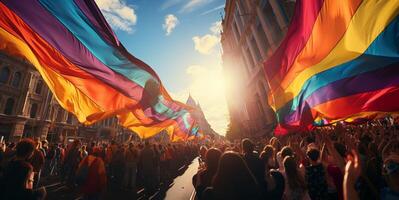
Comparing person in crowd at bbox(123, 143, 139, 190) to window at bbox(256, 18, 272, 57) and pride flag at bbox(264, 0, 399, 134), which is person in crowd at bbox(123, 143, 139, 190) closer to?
pride flag at bbox(264, 0, 399, 134)

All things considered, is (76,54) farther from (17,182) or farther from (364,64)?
(364,64)

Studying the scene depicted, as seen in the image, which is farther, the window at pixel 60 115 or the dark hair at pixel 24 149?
the window at pixel 60 115

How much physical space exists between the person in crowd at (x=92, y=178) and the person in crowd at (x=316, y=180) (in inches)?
193

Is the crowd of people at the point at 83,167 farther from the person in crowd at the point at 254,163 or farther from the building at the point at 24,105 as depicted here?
the building at the point at 24,105

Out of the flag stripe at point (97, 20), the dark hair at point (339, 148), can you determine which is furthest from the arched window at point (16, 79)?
the dark hair at point (339, 148)

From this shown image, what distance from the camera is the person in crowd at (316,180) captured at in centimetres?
335

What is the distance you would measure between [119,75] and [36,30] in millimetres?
2225

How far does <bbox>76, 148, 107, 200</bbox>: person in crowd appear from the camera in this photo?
199 inches

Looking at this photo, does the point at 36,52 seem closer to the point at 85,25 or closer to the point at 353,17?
the point at 85,25

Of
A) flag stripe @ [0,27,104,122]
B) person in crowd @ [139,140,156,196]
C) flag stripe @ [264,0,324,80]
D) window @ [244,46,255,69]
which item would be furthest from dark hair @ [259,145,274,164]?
window @ [244,46,255,69]

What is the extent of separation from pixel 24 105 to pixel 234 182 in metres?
36.3

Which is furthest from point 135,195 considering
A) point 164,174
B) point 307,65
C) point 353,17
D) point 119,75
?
point 353,17

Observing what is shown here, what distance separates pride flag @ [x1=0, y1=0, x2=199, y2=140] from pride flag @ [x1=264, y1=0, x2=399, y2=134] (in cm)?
438

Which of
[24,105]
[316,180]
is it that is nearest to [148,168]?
[316,180]
